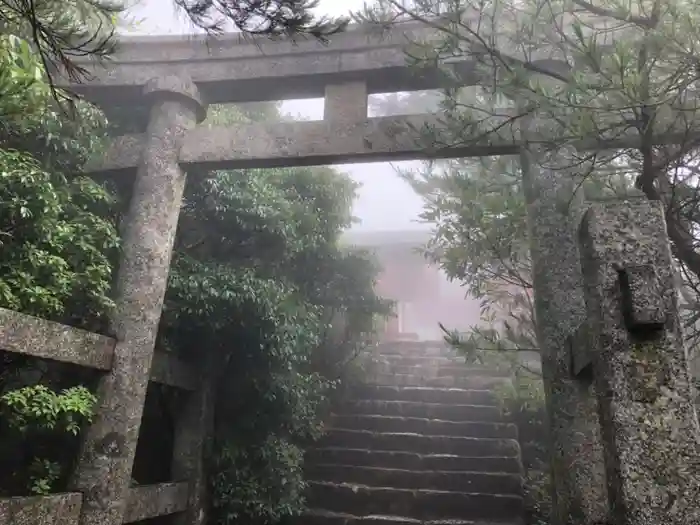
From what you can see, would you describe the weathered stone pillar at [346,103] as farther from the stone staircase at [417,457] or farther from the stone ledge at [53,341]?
the stone staircase at [417,457]

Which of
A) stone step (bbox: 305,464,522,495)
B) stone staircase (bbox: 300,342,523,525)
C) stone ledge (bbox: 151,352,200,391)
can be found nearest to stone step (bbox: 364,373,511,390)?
stone staircase (bbox: 300,342,523,525)

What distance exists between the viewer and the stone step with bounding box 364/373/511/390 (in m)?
9.13

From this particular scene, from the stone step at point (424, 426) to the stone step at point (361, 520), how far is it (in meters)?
1.64

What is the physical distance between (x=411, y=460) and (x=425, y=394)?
176 cm

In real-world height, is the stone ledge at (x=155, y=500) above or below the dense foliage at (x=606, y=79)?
→ below

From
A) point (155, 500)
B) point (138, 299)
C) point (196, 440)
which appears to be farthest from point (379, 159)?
point (155, 500)

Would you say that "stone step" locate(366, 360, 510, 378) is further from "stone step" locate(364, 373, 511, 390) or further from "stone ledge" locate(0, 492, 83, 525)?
"stone ledge" locate(0, 492, 83, 525)

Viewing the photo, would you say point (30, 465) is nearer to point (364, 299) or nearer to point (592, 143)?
point (592, 143)

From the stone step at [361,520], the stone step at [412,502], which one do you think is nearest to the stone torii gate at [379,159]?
the stone step at [361,520]

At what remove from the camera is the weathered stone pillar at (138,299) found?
3.94 metres

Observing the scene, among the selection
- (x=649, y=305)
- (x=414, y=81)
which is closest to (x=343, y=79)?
(x=414, y=81)

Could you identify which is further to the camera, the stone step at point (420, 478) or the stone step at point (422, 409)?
the stone step at point (422, 409)

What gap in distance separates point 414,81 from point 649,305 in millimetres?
3368

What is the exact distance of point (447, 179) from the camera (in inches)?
226
